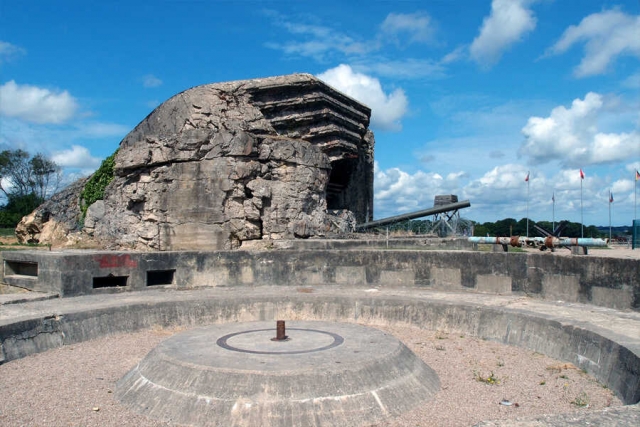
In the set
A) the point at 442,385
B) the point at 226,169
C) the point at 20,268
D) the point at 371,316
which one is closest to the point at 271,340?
the point at 442,385

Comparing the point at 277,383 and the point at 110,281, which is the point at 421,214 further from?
the point at 277,383

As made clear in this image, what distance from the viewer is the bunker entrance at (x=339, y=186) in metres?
19.4

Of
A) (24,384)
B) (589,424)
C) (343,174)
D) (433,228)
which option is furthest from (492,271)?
(343,174)

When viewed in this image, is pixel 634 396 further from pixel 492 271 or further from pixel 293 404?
pixel 492 271

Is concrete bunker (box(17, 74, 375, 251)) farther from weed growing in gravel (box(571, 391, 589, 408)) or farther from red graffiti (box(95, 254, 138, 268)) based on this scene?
weed growing in gravel (box(571, 391, 589, 408))

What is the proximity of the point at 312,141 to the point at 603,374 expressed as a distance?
1095 cm

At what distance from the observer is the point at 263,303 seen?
9.34 metres

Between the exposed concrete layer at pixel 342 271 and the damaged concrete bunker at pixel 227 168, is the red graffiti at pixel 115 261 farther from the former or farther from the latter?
the damaged concrete bunker at pixel 227 168

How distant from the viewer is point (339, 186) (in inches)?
769

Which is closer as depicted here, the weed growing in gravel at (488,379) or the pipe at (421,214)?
the weed growing in gravel at (488,379)

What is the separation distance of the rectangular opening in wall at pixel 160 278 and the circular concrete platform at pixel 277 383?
500cm

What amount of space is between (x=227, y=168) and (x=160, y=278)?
334 centimetres

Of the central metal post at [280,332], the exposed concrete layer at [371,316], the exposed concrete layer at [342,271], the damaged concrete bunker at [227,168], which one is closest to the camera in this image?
the exposed concrete layer at [371,316]

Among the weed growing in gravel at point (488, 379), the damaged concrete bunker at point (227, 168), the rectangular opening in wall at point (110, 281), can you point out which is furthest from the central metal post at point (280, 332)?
the damaged concrete bunker at point (227, 168)
